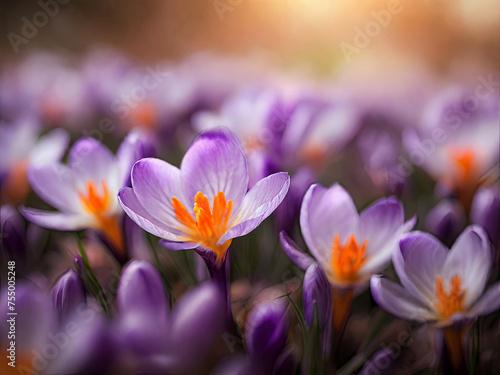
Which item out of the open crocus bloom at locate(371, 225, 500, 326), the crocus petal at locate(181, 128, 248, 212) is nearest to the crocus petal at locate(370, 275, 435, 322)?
the open crocus bloom at locate(371, 225, 500, 326)

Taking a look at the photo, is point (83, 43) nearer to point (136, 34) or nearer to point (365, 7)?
point (136, 34)

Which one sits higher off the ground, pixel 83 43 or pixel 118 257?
pixel 83 43

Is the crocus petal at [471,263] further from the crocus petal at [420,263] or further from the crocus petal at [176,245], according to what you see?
the crocus petal at [176,245]

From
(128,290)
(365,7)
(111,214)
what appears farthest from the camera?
(365,7)

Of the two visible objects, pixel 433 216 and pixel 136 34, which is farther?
pixel 136 34

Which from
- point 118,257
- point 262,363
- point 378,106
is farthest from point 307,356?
point 378,106

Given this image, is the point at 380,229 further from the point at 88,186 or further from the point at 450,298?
the point at 88,186

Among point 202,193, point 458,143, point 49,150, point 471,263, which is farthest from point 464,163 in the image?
point 49,150
